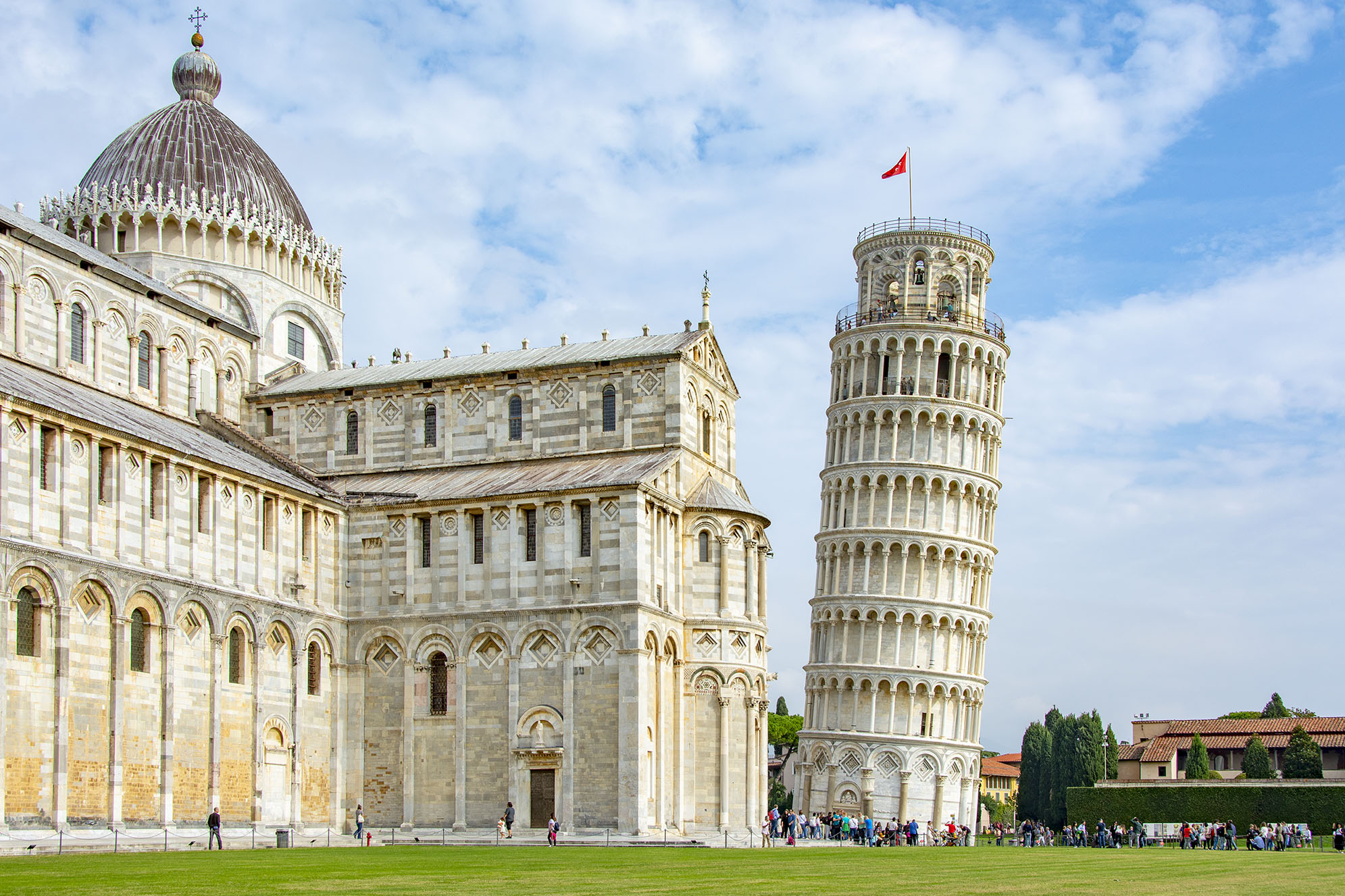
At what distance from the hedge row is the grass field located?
41.4 m

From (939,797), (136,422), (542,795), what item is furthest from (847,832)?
(136,422)

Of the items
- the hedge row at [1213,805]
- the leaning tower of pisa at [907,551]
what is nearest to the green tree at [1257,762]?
the hedge row at [1213,805]

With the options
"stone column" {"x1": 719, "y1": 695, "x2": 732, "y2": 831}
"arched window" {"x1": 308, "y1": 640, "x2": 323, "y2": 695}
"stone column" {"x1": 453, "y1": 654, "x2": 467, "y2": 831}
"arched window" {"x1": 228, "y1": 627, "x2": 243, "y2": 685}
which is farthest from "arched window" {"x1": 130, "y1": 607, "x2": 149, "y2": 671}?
"stone column" {"x1": 719, "y1": 695, "x2": 732, "y2": 831}

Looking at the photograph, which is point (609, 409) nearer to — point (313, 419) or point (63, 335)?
point (313, 419)

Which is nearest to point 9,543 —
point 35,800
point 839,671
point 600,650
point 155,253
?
point 35,800

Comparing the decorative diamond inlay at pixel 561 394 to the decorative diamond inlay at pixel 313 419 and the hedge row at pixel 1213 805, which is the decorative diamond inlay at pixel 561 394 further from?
the hedge row at pixel 1213 805

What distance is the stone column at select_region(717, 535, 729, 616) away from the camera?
53.6 metres

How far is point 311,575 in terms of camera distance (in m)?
51.4

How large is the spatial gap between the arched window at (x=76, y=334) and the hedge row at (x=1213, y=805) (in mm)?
58434

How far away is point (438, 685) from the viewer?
51.6m

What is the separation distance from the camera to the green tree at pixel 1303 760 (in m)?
87.7

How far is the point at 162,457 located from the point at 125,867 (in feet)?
62.9

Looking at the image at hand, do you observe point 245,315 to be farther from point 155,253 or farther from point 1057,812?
point 1057,812

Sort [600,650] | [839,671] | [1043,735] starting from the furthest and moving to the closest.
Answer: [1043,735] < [839,671] < [600,650]
